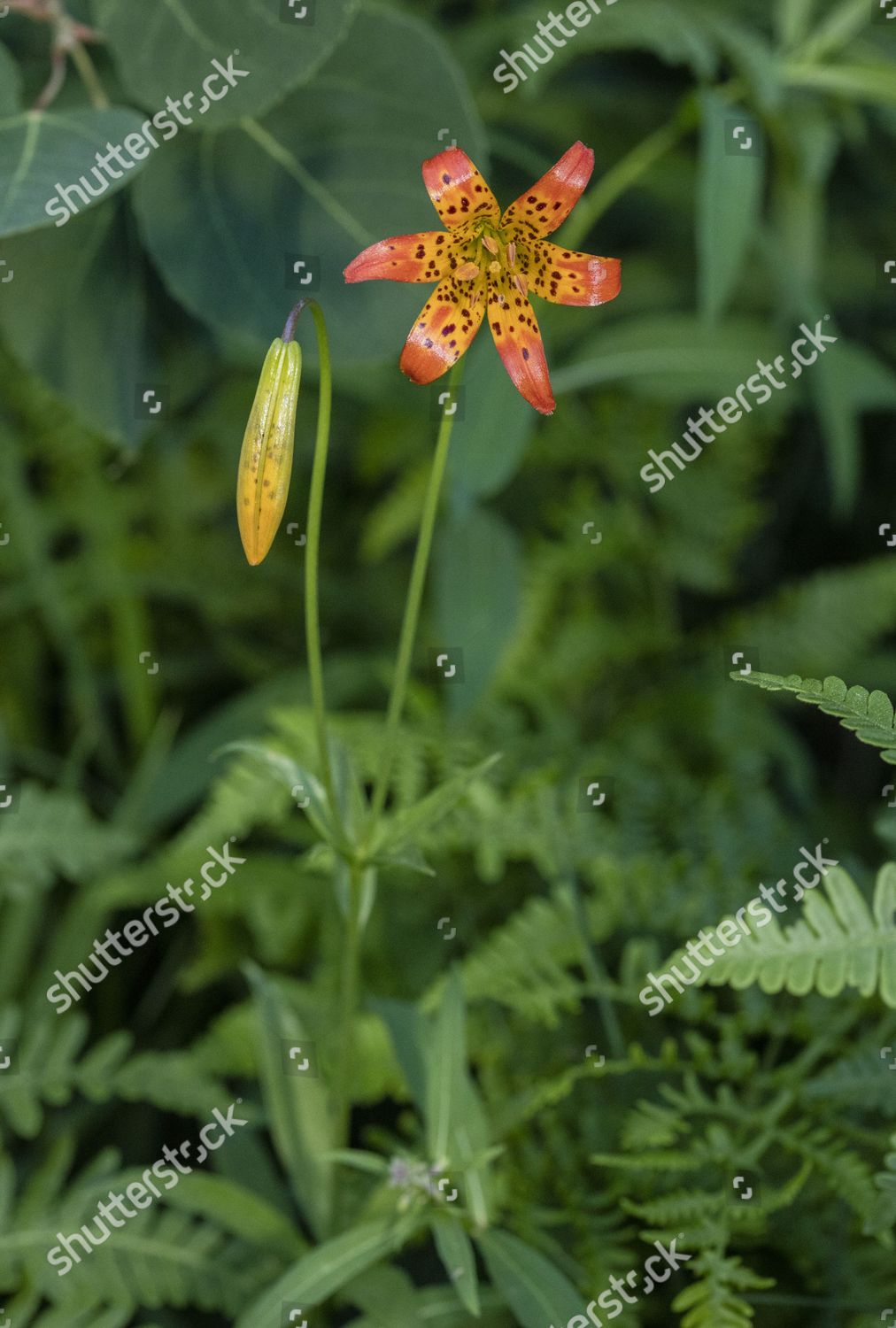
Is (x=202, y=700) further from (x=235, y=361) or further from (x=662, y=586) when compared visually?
(x=662, y=586)

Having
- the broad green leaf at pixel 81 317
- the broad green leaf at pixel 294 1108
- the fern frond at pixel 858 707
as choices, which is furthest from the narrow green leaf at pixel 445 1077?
the broad green leaf at pixel 81 317

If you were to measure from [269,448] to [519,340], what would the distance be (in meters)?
0.14

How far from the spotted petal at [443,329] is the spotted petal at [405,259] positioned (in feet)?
0.04

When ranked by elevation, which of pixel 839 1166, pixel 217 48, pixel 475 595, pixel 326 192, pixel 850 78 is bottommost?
pixel 839 1166

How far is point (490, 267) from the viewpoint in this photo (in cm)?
60

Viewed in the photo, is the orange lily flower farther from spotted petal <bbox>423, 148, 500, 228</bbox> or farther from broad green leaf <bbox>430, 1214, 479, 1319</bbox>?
broad green leaf <bbox>430, 1214, 479, 1319</bbox>

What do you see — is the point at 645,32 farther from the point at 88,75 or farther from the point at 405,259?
the point at 405,259

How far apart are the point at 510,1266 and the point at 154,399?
76 cm

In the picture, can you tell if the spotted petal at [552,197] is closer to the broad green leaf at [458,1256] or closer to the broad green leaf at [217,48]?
the broad green leaf at [217,48]

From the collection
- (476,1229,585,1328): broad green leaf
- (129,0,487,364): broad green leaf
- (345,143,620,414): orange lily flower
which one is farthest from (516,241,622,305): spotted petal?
(476,1229,585,1328): broad green leaf

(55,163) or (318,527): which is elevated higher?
(55,163)

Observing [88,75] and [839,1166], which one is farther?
[88,75]

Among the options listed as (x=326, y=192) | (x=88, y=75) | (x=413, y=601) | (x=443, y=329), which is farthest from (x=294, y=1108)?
(x=88, y=75)

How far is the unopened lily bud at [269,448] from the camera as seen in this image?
0.61m
